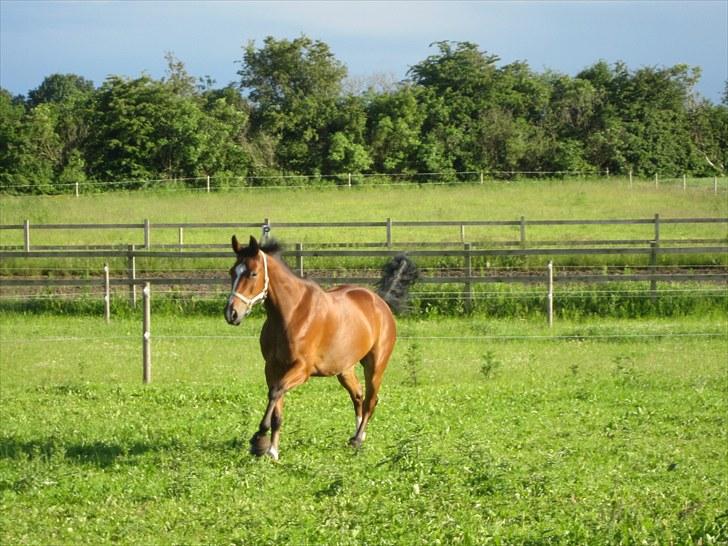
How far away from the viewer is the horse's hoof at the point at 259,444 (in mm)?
8602

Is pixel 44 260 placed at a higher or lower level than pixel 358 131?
lower

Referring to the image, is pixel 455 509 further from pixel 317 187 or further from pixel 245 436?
pixel 317 187

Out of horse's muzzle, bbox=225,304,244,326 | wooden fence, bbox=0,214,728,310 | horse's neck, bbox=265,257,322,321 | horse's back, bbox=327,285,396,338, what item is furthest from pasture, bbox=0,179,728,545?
horse's neck, bbox=265,257,322,321

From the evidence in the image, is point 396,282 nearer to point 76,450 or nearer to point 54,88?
point 76,450

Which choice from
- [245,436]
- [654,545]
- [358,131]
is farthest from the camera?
[358,131]

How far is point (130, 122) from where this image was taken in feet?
165

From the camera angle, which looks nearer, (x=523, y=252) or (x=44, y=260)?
(x=523, y=252)

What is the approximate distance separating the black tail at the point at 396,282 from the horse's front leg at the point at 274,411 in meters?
2.78

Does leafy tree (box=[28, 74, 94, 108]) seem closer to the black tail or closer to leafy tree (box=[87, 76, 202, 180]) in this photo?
leafy tree (box=[87, 76, 202, 180])

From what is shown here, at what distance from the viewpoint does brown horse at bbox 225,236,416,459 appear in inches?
340

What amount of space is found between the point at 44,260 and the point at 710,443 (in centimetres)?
2132

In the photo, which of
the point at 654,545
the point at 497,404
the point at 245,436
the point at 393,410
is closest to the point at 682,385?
the point at 497,404

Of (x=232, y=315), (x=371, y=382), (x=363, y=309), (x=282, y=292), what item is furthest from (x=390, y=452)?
(x=232, y=315)

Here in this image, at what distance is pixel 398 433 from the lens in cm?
1011
